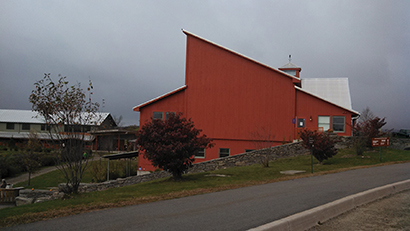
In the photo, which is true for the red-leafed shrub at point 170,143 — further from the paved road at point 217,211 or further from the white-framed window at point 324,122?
the white-framed window at point 324,122

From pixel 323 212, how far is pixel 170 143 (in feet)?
30.7

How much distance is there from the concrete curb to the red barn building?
1670 centimetres

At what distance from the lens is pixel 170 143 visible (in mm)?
15742

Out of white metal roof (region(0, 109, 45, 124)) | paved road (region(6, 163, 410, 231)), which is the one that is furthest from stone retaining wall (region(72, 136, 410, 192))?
white metal roof (region(0, 109, 45, 124))

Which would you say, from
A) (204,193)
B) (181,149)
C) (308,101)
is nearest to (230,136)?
(308,101)

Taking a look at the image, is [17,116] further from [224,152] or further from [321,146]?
[321,146]

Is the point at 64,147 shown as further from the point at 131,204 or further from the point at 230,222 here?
the point at 230,222

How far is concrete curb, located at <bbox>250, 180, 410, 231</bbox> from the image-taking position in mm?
6527

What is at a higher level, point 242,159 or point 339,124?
point 339,124

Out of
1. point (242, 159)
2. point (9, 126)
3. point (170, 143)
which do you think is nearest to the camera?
point (170, 143)

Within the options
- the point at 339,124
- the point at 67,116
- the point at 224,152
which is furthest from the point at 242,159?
the point at 67,116

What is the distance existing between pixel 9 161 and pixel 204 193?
31.2 m

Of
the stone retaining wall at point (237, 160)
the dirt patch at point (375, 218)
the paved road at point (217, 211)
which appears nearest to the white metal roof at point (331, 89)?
the stone retaining wall at point (237, 160)

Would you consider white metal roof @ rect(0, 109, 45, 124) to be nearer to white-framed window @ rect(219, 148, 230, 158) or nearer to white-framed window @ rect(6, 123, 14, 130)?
white-framed window @ rect(6, 123, 14, 130)
